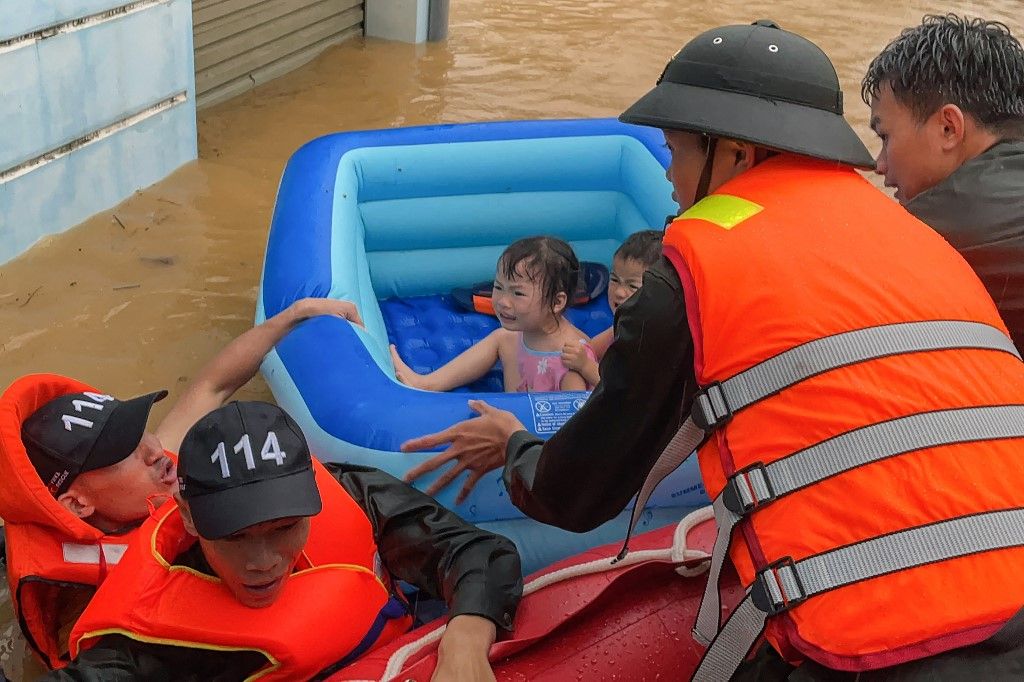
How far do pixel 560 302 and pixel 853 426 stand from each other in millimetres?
1858

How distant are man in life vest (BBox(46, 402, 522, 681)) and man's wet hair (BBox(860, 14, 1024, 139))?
3.78 ft

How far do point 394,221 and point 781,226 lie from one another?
2490mm

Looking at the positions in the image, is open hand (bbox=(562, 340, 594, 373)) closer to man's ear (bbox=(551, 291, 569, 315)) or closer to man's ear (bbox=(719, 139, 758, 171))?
man's ear (bbox=(551, 291, 569, 315))

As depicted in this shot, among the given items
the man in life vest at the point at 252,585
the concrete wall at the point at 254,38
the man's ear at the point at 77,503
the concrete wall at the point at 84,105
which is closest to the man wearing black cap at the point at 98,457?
the man's ear at the point at 77,503

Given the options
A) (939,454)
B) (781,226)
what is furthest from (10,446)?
(939,454)

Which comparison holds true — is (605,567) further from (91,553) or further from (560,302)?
(560,302)

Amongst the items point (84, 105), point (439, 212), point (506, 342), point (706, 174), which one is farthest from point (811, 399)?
point (84, 105)

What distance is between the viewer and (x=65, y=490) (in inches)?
75.2

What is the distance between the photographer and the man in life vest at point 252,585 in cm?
160

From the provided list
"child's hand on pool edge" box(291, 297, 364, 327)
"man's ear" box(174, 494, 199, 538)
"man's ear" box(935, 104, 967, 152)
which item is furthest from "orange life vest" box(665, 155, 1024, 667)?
"child's hand on pool edge" box(291, 297, 364, 327)

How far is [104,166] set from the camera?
4238 mm

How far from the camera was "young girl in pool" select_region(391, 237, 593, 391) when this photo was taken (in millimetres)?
2996

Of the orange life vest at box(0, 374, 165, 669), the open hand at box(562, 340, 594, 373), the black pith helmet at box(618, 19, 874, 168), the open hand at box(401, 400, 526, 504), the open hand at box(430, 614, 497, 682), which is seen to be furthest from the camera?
the open hand at box(562, 340, 594, 373)

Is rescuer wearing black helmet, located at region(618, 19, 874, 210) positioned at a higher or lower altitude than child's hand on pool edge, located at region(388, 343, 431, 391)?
higher
